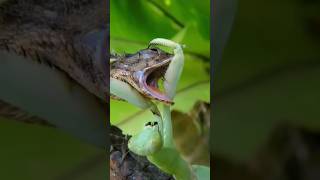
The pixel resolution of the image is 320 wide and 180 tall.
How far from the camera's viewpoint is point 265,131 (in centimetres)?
206

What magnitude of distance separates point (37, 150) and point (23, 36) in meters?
0.41

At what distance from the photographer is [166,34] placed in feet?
6.35

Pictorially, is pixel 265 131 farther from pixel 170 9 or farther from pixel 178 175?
pixel 170 9

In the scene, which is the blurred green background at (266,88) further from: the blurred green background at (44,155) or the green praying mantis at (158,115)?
the blurred green background at (44,155)

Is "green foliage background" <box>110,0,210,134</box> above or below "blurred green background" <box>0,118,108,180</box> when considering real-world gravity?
above

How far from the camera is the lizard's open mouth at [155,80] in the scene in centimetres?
190

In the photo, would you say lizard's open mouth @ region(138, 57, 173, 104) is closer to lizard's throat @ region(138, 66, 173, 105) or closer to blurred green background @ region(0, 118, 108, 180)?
lizard's throat @ region(138, 66, 173, 105)

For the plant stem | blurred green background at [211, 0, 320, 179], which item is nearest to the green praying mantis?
the plant stem

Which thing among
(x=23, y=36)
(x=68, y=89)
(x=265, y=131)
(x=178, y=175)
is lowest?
(x=178, y=175)

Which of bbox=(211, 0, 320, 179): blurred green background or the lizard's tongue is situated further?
bbox=(211, 0, 320, 179): blurred green background

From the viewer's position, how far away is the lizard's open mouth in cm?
190

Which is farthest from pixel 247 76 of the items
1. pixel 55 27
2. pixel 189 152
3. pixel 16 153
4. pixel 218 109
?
pixel 16 153

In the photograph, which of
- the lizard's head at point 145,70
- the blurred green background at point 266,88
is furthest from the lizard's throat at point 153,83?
the blurred green background at point 266,88

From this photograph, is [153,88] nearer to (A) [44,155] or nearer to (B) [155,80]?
(B) [155,80]
